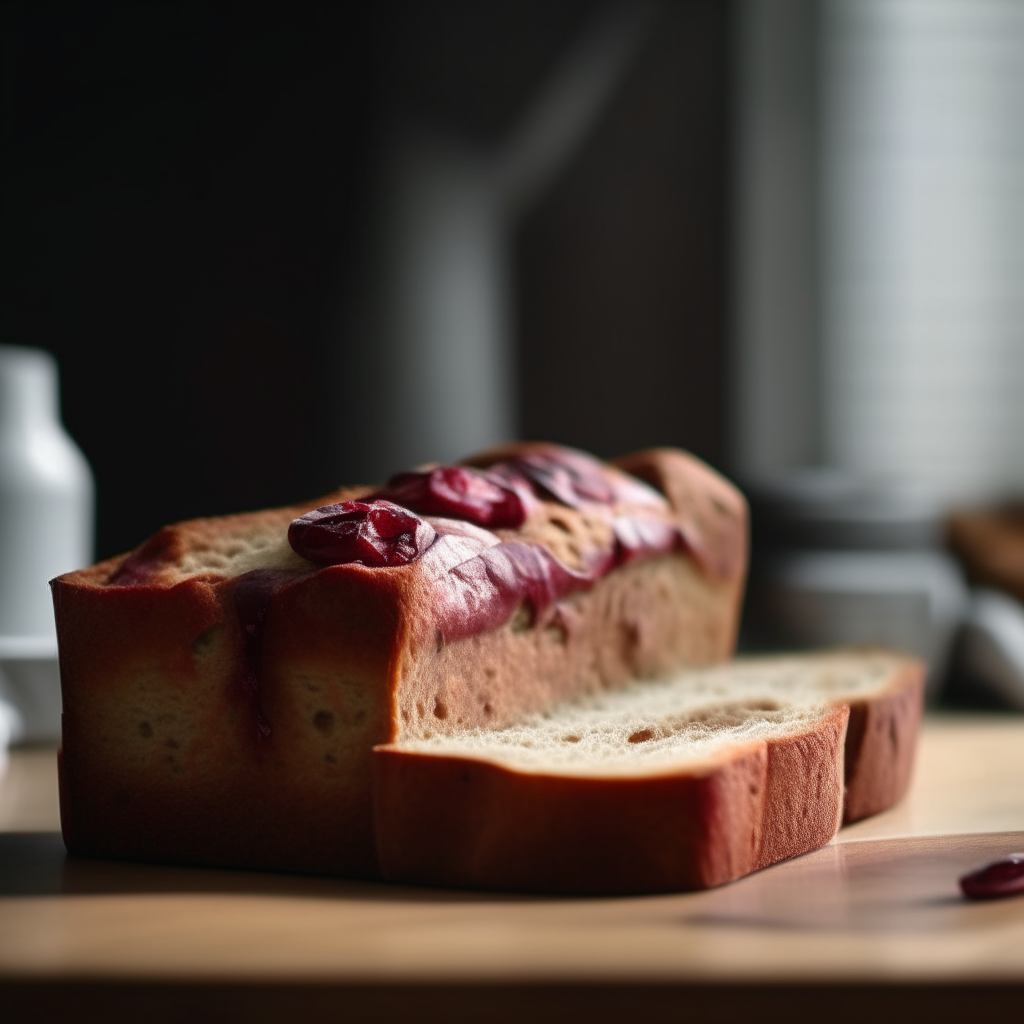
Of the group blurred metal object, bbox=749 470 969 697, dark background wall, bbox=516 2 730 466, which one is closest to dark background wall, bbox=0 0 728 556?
dark background wall, bbox=516 2 730 466

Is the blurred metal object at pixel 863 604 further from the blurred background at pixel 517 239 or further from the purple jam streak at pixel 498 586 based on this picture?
the purple jam streak at pixel 498 586

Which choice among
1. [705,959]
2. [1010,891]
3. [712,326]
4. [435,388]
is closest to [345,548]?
[705,959]

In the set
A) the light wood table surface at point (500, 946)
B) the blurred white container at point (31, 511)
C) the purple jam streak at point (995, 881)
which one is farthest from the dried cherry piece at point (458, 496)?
the blurred white container at point (31, 511)

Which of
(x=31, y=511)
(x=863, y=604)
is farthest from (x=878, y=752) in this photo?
(x=31, y=511)

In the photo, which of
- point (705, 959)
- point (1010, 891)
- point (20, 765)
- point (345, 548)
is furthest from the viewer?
point (20, 765)

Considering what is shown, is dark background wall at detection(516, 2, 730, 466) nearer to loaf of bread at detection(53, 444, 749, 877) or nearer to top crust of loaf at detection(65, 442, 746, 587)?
top crust of loaf at detection(65, 442, 746, 587)

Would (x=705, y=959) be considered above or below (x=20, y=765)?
above

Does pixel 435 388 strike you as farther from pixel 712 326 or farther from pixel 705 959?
pixel 705 959

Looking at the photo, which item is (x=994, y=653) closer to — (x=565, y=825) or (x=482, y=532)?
(x=482, y=532)
